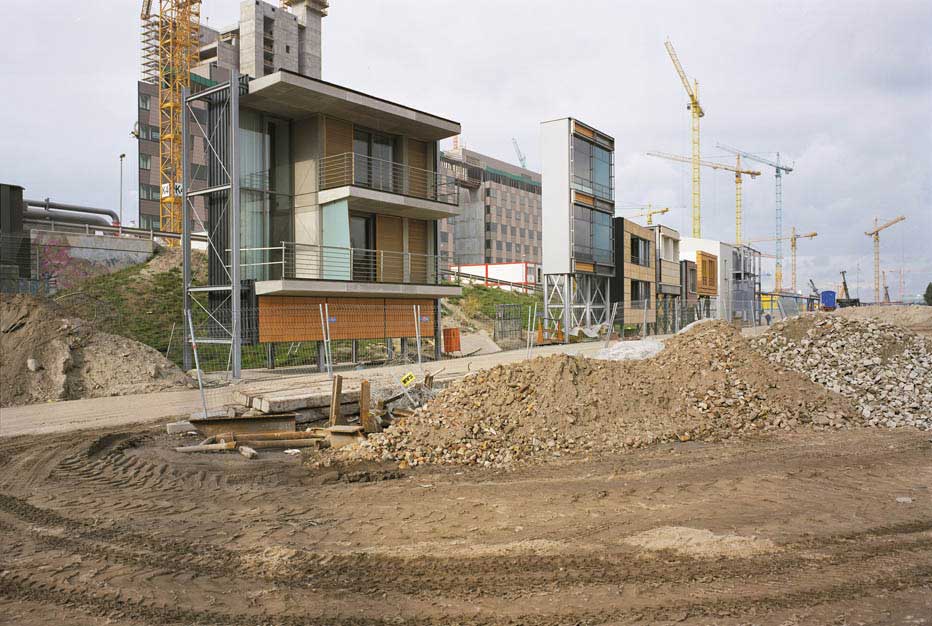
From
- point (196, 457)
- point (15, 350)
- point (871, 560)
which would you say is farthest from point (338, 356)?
point (871, 560)

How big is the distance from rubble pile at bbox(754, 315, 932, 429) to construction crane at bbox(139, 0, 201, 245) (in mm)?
60930

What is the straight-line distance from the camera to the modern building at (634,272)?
113ft

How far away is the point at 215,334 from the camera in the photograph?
69.0 ft

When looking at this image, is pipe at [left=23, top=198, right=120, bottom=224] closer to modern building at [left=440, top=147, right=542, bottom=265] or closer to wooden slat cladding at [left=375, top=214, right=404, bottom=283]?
wooden slat cladding at [left=375, top=214, right=404, bottom=283]

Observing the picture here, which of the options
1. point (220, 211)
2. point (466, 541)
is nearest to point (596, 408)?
point (466, 541)

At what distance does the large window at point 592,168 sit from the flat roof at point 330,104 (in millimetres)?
10753

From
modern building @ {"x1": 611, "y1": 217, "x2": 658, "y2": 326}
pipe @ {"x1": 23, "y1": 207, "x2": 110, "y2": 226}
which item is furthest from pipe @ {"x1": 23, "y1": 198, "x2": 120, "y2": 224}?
modern building @ {"x1": 611, "y1": 217, "x2": 658, "y2": 326}

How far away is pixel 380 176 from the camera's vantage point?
24484 mm

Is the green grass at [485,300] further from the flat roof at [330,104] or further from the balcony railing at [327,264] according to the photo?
the flat roof at [330,104]

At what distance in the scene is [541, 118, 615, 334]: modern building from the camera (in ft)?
109

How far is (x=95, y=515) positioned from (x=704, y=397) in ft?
34.4

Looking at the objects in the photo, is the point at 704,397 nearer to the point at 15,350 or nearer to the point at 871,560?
the point at 871,560

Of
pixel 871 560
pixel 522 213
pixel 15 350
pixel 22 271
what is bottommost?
pixel 871 560

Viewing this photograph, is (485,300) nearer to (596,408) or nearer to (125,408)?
(125,408)
